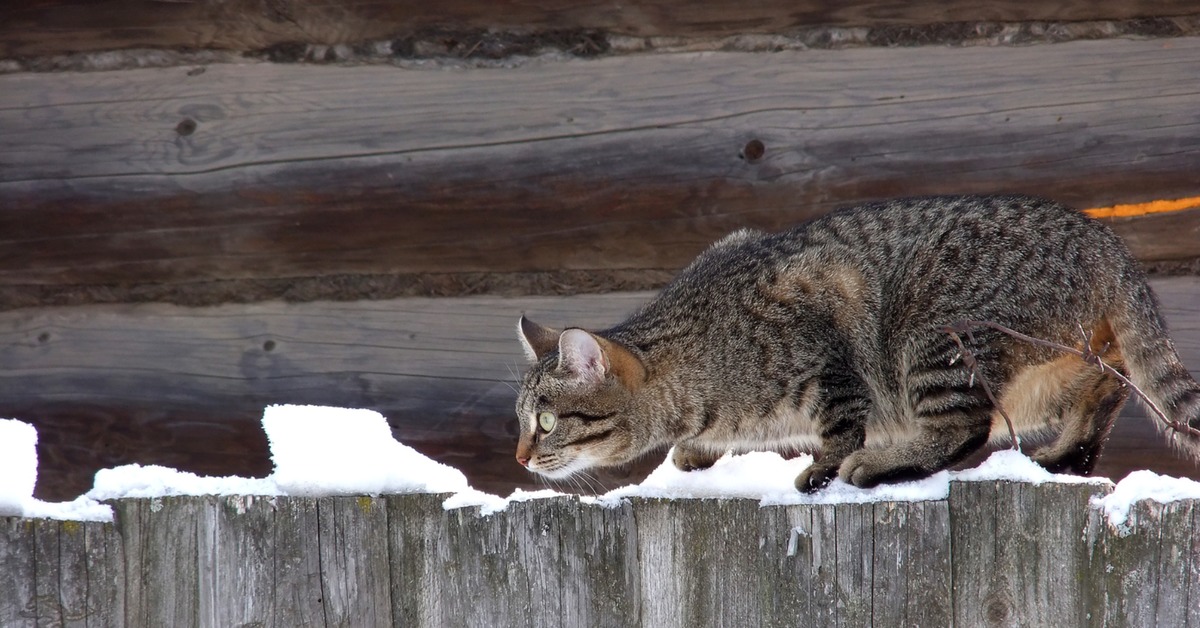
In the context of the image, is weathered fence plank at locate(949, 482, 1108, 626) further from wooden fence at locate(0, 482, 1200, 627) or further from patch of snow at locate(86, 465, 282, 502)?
patch of snow at locate(86, 465, 282, 502)

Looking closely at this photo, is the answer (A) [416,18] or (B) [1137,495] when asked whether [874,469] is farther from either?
(A) [416,18]

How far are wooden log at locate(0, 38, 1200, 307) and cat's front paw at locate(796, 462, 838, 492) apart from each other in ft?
3.66

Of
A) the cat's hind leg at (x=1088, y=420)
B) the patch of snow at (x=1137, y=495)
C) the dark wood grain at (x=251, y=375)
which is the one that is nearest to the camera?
the patch of snow at (x=1137, y=495)

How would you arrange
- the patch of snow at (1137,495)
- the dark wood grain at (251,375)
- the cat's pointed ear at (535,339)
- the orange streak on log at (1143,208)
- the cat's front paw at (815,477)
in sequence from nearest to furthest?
1. the patch of snow at (1137,495)
2. the cat's front paw at (815,477)
3. the cat's pointed ear at (535,339)
4. the orange streak on log at (1143,208)
5. the dark wood grain at (251,375)

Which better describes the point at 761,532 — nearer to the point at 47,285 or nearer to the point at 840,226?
the point at 840,226

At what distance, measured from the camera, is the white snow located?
2512 millimetres

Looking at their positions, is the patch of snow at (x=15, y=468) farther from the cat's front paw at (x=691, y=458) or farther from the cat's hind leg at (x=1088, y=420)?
the cat's hind leg at (x=1088, y=420)

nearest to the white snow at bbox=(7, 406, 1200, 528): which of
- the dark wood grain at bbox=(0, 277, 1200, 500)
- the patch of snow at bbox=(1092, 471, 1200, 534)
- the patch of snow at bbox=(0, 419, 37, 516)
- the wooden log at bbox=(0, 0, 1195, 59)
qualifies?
the patch of snow at bbox=(0, 419, 37, 516)

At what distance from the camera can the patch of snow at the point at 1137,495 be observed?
233cm

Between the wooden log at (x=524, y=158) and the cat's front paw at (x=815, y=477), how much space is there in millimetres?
1116

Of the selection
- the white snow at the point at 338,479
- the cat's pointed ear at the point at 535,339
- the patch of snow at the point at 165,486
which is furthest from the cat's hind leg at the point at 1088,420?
the patch of snow at the point at 165,486

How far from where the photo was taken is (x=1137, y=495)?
2.34 meters

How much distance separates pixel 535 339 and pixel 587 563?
1.13 m

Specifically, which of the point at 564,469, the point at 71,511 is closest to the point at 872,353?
the point at 564,469
